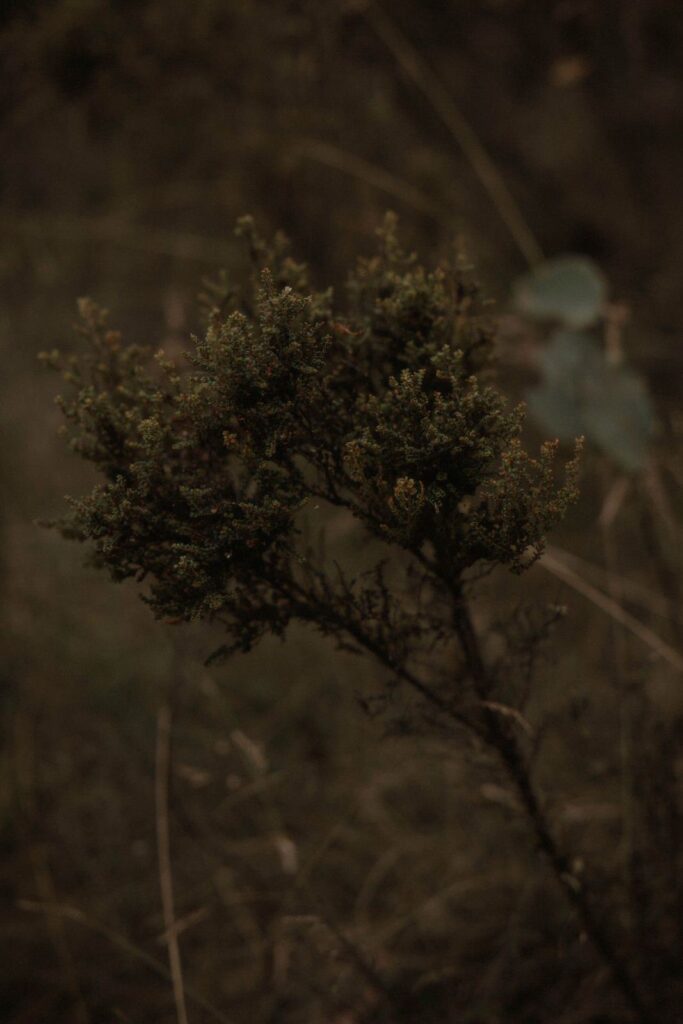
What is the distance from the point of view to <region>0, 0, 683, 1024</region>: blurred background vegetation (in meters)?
2.23

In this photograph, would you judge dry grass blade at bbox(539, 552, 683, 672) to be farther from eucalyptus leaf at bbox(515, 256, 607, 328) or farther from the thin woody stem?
eucalyptus leaf at bbox(515, 256, 607, 328)

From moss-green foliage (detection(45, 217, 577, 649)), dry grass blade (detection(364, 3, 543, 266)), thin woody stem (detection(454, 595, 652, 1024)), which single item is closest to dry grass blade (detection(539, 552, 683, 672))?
thin woody stem (detection(454, 595, 652, 1024))

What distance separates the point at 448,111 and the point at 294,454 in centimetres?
312

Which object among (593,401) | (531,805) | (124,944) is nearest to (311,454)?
(531,805)

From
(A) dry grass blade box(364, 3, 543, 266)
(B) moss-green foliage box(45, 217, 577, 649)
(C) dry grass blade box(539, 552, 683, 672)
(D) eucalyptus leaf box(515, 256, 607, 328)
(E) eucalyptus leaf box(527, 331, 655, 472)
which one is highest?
(A) dry grass blade box(364, 3, 543, 266)

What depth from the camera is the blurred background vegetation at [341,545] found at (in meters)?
2.23

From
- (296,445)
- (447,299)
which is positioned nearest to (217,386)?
(296,445)

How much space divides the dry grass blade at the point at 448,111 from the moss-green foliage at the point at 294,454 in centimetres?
A: 239

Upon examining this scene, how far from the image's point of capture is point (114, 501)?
1131 mm

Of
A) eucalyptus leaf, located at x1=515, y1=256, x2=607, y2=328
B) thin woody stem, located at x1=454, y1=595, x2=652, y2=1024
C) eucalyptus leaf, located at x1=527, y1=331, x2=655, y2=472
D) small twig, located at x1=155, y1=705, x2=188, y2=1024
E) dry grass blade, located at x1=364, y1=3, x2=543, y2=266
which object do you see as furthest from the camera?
dry grass blade, located at x1=364, y1=3, x2=543, y2=266

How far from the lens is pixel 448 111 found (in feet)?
12.0

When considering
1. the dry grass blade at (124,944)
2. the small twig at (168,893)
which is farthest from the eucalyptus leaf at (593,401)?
the dry grass blade at (124,944)

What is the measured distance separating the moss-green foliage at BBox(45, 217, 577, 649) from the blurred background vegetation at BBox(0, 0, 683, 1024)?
2.35 ft

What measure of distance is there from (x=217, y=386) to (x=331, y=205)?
9.23 feet
